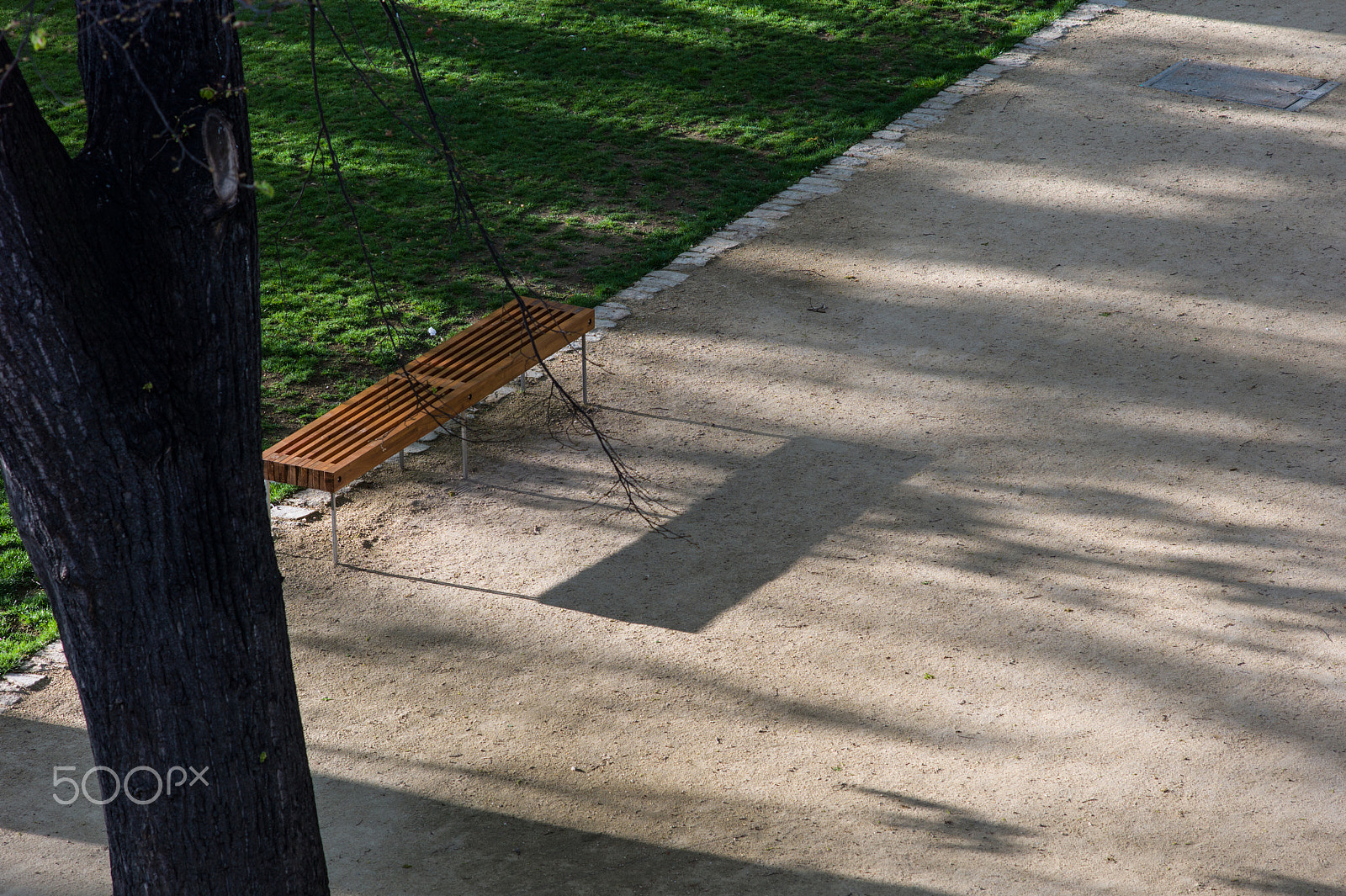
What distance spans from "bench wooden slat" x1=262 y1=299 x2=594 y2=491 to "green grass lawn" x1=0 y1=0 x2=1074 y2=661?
0.84 m

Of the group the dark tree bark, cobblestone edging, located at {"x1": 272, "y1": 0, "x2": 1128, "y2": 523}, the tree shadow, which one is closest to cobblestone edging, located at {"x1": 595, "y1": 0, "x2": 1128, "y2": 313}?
cobblestone edging, located at {"x1": 272, "y1": 0, "x2": 1128, "y2": 523}

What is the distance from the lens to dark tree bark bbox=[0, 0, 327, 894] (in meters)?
3.32

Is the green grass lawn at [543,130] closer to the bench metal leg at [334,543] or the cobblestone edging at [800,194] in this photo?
the cobblestone edging at [800,194]

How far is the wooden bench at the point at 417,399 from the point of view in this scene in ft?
20.2

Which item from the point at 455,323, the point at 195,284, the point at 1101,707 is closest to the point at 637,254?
the point at 455,323

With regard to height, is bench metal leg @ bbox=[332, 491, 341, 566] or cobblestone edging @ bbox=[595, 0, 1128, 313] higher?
cobblestone edging @ bbox=[595, 0, 1128, 313]

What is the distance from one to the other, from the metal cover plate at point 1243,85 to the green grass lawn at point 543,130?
5.40 feet

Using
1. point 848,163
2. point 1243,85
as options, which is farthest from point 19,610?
point 1243,85

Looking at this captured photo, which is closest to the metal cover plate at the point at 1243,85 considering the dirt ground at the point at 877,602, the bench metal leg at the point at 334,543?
the dirt ground at the point at 877,602

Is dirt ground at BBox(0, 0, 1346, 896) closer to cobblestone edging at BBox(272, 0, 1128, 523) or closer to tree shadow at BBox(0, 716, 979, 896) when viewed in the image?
tree shadow at BBox(0, 716, 979, 896)

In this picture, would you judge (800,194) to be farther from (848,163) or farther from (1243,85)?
(1243,85)

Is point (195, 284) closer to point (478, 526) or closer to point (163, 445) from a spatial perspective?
point (163, 445)

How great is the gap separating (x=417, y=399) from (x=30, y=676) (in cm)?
204

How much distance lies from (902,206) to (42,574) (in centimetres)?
746
